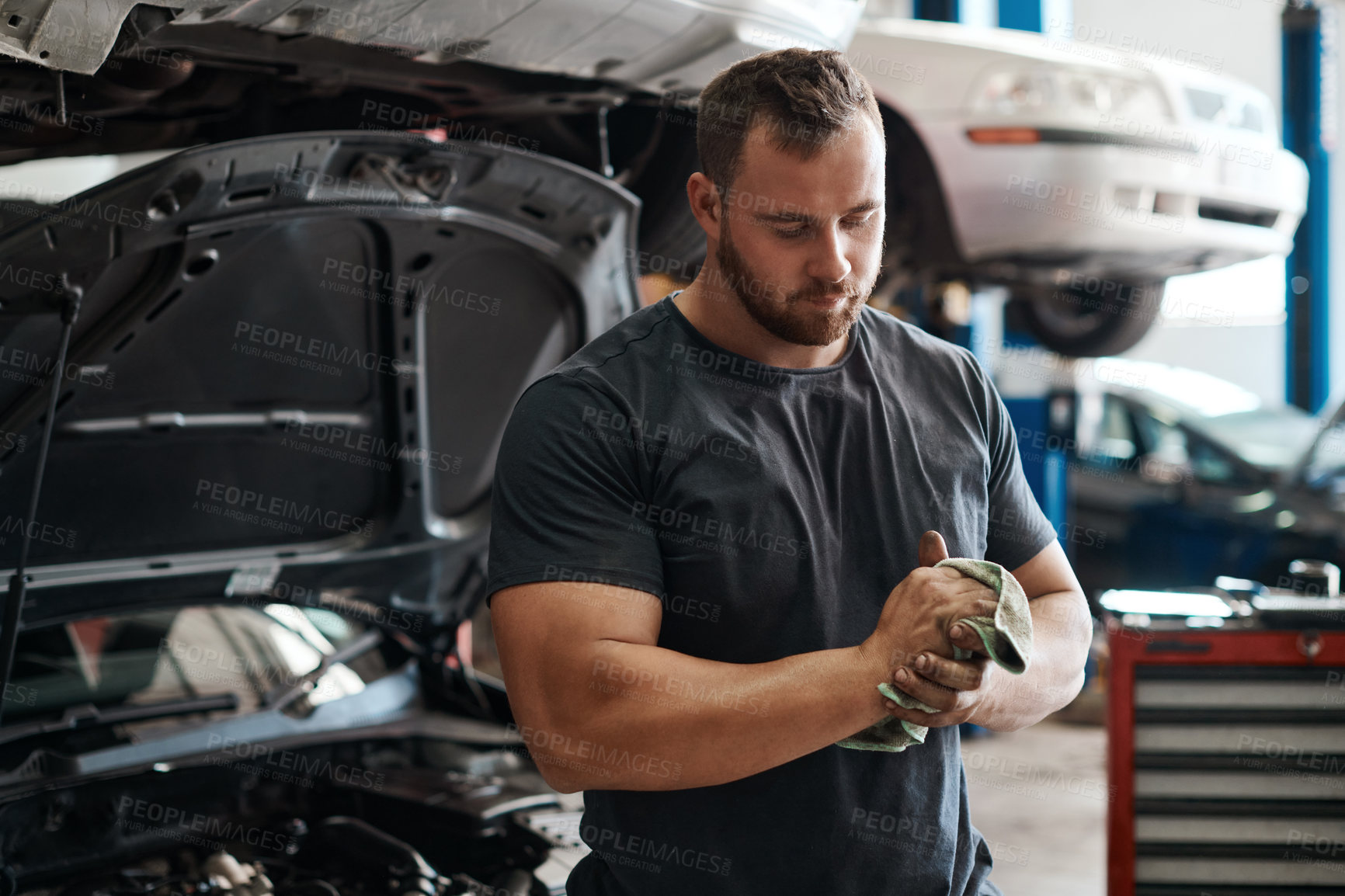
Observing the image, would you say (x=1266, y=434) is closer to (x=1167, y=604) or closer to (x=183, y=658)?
A: (x=1167, y=604)

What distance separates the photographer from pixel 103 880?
5.65ft

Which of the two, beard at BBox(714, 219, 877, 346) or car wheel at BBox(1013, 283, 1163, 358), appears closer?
beard at BBox(714, 219, 877, 346)

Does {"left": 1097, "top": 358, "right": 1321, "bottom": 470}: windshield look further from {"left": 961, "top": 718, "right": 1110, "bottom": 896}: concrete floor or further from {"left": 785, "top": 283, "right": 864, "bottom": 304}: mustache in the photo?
{"left": 785, "top": 283, "right": 864, "bottom": 304}: mustache

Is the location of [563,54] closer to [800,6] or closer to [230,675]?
[800,6]

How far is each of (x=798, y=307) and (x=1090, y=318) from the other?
429 centimetres

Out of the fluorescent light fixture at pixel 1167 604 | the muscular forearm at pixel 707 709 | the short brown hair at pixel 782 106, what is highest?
the short brown hair at pixel 782 106

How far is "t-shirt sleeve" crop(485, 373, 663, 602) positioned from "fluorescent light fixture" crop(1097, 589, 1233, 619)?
1.54m

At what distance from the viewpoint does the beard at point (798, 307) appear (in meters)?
1.21

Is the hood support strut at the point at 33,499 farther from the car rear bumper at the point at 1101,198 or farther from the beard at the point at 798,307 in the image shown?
the car rear bumper at the point at 1101,198

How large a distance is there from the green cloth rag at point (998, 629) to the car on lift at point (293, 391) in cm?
89

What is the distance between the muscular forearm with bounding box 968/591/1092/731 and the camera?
117 centimetres

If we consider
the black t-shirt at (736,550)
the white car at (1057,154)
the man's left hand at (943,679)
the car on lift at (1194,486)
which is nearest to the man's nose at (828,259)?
the black t-shirt at (736,550)

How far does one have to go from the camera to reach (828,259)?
119 cm

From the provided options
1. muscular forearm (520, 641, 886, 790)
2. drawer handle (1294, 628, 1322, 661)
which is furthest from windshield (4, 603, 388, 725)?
drawer handle (1294, 628, 1322, 661)
